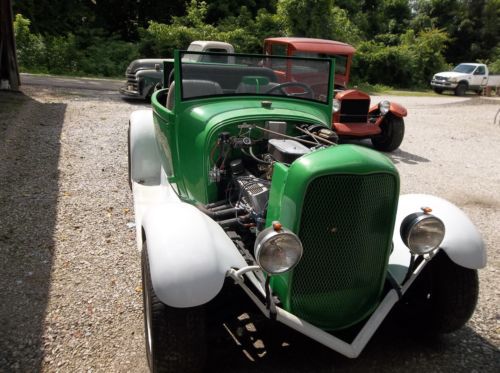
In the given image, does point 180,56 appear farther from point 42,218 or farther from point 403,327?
point 403,327

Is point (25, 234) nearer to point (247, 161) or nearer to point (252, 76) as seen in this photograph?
point (247, 161)

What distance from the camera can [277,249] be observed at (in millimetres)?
2160

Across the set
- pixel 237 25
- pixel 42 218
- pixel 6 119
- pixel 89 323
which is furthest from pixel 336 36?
pixel 89 323

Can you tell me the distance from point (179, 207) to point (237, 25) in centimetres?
2042

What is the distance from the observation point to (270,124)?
3375mm

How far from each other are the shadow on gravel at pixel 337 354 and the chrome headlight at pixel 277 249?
1.95 feet

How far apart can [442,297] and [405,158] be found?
18.1 ft

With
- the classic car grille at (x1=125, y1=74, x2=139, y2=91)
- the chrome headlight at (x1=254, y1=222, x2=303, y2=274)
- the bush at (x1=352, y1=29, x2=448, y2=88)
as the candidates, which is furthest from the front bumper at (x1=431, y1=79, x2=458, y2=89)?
the chrome headlight at (x1=254, y1=222, x2=303, y2=274)

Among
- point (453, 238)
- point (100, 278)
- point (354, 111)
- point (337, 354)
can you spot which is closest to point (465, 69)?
point (354, 111)

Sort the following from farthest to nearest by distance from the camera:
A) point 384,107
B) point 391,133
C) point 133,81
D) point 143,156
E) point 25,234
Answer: point 133,81, point 384,107, point 391,133, point 143,156, point 25,234

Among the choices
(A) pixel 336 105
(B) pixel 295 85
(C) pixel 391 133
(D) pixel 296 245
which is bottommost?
(C) pixel 391 133

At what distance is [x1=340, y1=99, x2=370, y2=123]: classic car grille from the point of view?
27.0 ft

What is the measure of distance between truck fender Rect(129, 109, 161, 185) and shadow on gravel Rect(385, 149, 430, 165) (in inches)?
170

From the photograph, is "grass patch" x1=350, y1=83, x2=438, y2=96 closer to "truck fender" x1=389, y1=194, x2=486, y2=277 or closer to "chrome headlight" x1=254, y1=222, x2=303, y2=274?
"truck fender" x1=389, y1=194, x2=486, y2=277
